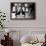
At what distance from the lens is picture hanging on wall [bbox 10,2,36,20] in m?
4.36

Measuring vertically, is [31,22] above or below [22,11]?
below

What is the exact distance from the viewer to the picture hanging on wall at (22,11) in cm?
436

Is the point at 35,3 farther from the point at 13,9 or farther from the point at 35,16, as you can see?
the point at 13,9

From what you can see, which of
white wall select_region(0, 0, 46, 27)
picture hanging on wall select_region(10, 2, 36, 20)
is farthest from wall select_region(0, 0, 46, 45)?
picture hanging on wall select_region(10, 2, 36, 20)

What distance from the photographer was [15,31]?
430 centimetres

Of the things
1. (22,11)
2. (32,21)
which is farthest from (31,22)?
(22,11)

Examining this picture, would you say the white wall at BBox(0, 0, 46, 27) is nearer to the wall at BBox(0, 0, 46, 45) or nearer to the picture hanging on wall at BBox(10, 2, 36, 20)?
the wall at BBox(0, 0, 46, 45)

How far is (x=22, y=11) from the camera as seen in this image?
438 centimetres

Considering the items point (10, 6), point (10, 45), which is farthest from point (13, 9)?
point (10, 45)

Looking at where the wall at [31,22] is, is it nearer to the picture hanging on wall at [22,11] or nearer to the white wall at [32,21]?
the white wall at [32,21]

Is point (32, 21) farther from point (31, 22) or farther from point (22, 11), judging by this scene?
point (22, 11)

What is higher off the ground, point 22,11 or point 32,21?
point 22,11

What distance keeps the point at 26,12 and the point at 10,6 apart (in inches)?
20.9

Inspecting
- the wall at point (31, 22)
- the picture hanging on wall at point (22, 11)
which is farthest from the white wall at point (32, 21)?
the picture hanging on wall at point (22, 11)
